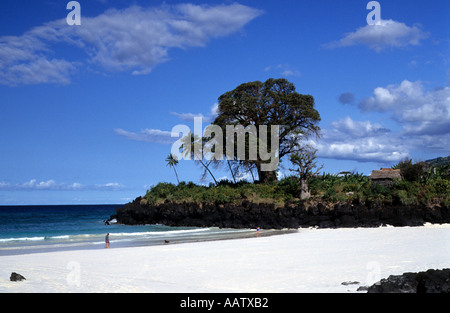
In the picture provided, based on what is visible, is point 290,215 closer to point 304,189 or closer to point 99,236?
point 304,189

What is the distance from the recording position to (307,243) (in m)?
21.8

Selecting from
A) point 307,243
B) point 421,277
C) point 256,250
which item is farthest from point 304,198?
point 421,277

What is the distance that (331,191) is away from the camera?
3828 cm

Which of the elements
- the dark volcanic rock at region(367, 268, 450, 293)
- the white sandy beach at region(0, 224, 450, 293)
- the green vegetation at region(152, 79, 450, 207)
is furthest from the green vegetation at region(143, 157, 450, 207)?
→ the dark volcanic rock at region(367, 268, 450, 293)

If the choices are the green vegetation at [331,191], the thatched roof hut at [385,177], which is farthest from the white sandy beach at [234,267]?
the thatched roof hut at [385,177]

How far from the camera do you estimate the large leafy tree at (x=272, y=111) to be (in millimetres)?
51938

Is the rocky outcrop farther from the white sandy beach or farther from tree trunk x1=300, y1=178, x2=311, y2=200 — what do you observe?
the white sandy beach

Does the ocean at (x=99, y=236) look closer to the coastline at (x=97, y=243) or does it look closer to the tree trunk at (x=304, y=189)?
the coastline at (x=97, y=243)

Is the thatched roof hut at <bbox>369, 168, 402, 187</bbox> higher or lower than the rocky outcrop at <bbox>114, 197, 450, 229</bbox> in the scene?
higher

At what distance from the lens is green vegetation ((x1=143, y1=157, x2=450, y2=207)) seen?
114 feet

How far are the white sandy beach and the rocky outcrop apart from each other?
10866 mm

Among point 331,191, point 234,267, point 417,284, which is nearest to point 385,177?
point 331,191

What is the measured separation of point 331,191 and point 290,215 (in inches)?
174
